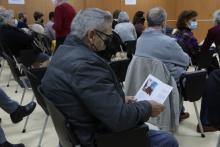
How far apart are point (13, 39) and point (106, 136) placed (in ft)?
11.5

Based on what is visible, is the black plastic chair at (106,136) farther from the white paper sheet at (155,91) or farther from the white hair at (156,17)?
the white hair at (156,17)

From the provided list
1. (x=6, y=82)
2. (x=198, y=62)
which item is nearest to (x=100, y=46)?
(x=198, y=62)

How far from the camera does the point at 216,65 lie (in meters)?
4.95

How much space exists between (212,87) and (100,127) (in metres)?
0.86

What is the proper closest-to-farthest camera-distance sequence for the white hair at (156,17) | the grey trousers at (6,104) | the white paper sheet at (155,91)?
the white paper sheet at (155,91) < the white hair at (156,17) < the grey trousers at (6,104)

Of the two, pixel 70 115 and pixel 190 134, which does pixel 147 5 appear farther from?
pixel 70 115

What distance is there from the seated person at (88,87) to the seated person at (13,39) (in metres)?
3.25

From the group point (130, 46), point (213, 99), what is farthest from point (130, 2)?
point (213, 99)

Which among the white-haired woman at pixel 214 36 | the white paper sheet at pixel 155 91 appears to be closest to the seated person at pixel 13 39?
the white-haired woman at pixel 214 36

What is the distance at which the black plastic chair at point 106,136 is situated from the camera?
1659 millimetres

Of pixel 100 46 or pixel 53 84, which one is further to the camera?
pixel 100 46

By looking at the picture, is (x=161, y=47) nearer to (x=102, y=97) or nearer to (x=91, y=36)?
(x=91, y=36)

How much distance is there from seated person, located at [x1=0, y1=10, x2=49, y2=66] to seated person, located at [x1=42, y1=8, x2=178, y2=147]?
3.25 m

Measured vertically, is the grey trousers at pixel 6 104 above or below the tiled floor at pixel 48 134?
above
